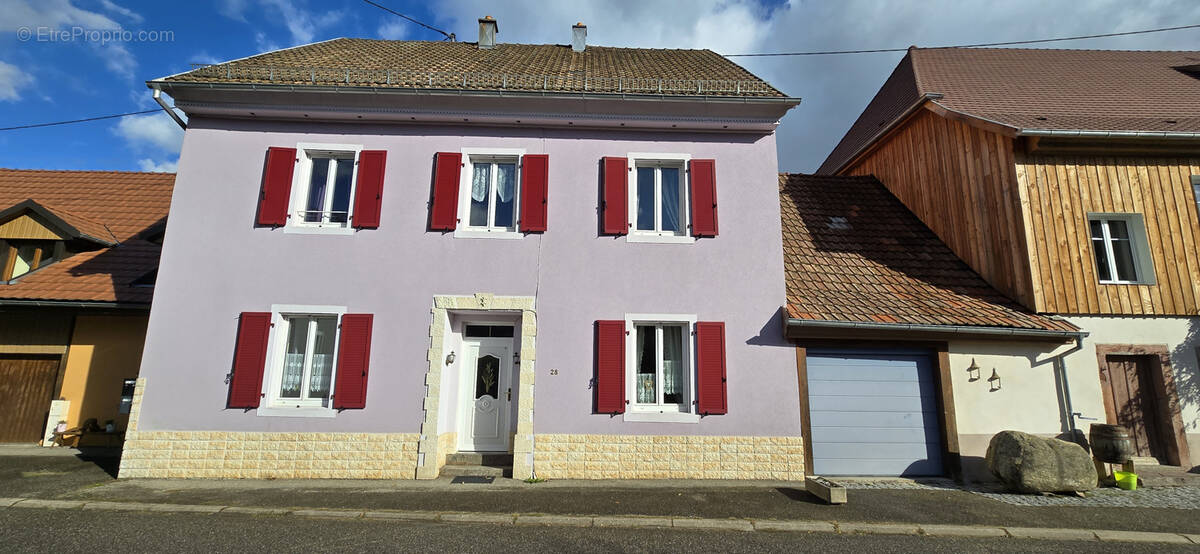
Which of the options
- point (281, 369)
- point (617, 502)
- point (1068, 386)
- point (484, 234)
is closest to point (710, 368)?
point (617, 502)

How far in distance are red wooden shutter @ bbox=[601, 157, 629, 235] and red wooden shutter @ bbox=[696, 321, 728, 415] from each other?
1.90m

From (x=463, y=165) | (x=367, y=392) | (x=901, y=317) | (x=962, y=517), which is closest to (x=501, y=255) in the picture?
(x=463, y=165)

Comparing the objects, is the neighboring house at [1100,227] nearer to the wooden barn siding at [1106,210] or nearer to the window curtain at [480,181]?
the wooden barn siding at [1106,210]

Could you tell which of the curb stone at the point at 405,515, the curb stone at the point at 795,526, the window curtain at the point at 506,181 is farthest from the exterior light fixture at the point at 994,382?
the curb stone at the point at 405,515

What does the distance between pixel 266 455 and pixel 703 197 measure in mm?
7203

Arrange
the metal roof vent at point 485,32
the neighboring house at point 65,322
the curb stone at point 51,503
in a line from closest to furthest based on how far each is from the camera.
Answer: the curb stone at point 51,503 < the neighboring house at point 65,322 < the metal roof vent at point 485,32

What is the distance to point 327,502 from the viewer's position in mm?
6082

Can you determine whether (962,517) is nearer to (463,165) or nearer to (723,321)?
(723,321)

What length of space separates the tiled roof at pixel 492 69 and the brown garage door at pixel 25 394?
5984 mm

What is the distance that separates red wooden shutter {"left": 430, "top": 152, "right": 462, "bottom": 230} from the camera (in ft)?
25.5

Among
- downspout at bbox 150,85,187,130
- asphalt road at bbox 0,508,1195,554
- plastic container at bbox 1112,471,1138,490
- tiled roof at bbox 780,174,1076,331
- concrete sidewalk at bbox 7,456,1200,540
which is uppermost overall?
downspout at bbox 150,85,187,130

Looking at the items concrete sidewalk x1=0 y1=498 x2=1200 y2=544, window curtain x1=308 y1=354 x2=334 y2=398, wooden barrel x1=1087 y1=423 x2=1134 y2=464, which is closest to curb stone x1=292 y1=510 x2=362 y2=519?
concrete sidewalk x1=0 y1=498 x2=1200 y2=544

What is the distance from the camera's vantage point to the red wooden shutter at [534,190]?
25.8ft

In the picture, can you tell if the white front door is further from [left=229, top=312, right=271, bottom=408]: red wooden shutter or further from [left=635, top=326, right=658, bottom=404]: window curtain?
[left=229, top=312, right=271, bottom=408]: red wooden shutter
